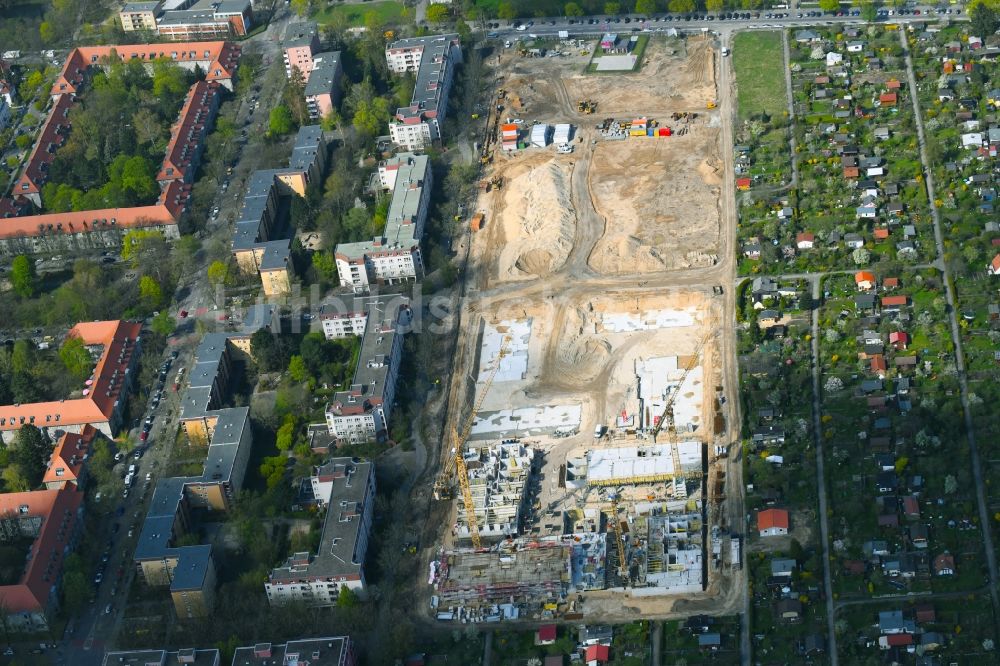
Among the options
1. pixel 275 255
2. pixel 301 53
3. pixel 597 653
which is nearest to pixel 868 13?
pixel 301 53

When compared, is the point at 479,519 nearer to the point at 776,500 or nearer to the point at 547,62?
the point at 776,500

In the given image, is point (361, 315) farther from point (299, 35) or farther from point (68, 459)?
point (299, 35)

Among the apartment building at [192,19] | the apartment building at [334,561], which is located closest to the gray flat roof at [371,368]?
the apartment building at [334,561]

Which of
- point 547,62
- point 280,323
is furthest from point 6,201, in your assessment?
point 547,62

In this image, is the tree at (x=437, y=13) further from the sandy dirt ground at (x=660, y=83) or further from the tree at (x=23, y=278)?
the tree at (x=23, y=278)

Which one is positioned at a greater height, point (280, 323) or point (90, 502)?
point (280, 323)

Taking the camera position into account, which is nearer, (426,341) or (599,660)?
(599,660)
